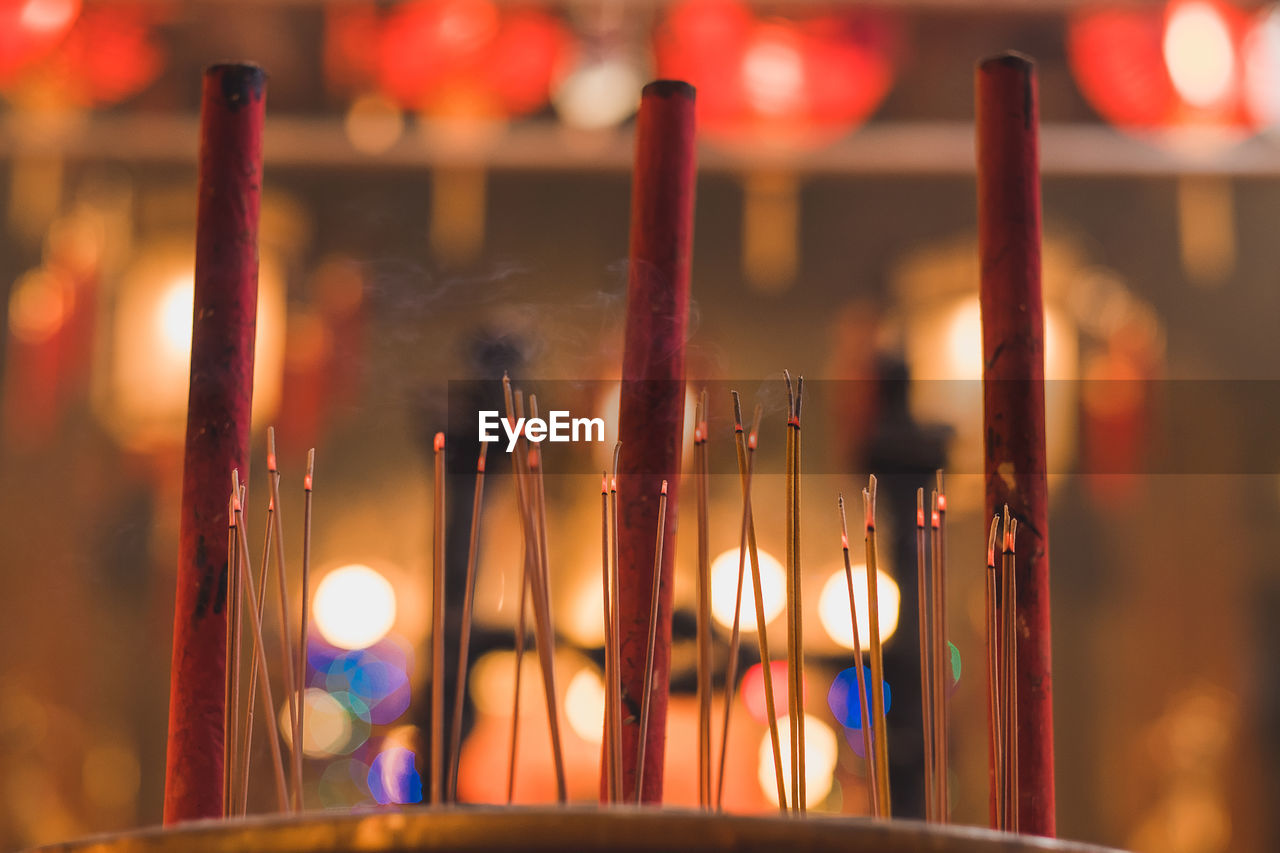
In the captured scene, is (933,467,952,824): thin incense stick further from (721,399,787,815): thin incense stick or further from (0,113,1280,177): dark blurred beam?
(0,113,1280,177): dark blurred beam

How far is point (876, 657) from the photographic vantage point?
0.45 m

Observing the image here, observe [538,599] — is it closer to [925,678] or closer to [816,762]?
[925,678]

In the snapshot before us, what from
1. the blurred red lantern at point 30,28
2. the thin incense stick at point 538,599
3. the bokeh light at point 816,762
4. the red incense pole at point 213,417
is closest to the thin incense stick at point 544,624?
the thin incense stick at point 538,599

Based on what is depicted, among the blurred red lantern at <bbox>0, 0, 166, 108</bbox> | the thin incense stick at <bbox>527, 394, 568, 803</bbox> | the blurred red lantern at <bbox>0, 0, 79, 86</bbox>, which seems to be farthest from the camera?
the blurred red lantern at <bbox>0, 0, 166, 108</bbox>

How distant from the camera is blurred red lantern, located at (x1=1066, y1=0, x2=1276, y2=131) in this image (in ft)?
7.83

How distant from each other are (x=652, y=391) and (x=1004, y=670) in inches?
6.0

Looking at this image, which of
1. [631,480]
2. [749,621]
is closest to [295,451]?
[749,621]

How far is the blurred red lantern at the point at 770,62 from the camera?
2.35 meters

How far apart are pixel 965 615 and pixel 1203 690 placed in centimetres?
47

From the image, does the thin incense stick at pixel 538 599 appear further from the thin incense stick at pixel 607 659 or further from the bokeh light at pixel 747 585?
the bokeh light at pixel 747 585

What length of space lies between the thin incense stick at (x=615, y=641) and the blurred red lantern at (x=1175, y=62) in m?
2.21

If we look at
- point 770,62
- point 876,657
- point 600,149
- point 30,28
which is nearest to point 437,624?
point 876,657

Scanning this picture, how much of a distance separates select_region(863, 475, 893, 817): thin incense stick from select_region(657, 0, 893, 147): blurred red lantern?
198 centimetres

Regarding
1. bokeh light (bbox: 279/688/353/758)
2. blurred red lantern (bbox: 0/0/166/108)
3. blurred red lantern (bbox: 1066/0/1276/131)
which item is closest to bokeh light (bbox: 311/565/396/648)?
bokeh light (bbox: 279/688/353/758)
